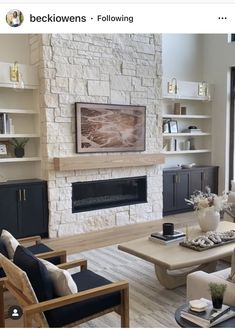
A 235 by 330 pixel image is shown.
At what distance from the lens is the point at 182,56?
725 centimetres

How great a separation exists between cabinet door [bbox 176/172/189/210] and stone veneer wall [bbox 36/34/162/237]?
0.44m

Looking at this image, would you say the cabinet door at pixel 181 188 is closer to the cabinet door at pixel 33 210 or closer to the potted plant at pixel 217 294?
the cabinet door at pixel 33 210

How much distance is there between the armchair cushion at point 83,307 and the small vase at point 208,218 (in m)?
1.54

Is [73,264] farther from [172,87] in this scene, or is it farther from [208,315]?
[172,87]

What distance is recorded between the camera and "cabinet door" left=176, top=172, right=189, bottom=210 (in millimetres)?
6680

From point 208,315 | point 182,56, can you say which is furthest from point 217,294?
point 182,56

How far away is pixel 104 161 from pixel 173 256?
2.75 metres

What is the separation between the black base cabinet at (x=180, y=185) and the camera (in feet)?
21.6
